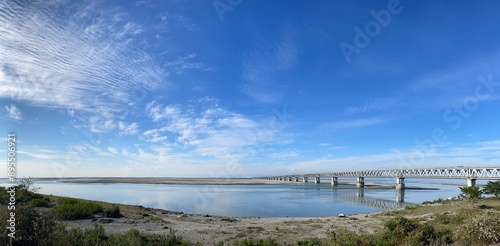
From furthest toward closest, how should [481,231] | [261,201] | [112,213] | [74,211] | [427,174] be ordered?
[427,174] < [261,201] < [112,213] < [74,211] < [481,231]

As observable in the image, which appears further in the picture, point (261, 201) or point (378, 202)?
point (261, 201)

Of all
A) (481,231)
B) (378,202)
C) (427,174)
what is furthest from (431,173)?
(481,231)

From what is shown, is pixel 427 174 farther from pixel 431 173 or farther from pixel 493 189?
pixel 493 189

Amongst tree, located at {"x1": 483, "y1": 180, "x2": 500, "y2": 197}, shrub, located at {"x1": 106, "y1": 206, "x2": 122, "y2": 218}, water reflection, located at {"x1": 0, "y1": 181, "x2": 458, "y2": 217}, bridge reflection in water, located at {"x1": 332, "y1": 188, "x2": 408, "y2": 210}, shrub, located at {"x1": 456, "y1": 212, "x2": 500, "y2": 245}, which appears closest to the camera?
shrub, located at {"x1": 456, "y1": 212, "x2": 500, "y2": 245}

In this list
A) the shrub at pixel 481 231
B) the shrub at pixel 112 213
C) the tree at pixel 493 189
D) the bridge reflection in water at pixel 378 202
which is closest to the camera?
the shrub at pixel 481 231

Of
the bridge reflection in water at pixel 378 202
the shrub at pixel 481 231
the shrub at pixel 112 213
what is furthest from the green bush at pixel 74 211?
the bridge reflection in water at pixel 378 202

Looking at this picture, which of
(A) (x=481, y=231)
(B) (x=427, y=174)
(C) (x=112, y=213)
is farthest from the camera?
(B) (x=427, y=174)

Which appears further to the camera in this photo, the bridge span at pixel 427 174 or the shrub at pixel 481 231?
the bridge span at pixel 427 174

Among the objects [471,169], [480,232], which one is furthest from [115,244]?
[471,169]

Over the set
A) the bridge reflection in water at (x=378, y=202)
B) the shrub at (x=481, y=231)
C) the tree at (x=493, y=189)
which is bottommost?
the bridge reflection in water at (x=378, y=202)

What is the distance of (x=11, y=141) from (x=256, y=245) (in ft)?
34.8

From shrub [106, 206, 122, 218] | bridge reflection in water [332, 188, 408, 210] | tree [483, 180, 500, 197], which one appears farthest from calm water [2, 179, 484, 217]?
shrub [106, 206, 122, 218]

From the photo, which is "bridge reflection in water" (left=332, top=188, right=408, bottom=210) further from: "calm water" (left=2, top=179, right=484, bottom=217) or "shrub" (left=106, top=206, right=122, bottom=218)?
"shrub" (left=106, top=206, right=122, bottom=218)

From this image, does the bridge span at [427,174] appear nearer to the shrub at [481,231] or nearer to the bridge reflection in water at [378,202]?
the bridge reflection in water at [378,202]
